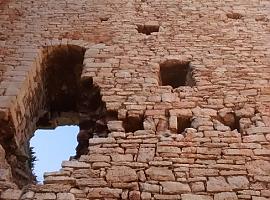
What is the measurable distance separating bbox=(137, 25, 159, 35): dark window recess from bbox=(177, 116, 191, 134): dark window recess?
246 centimetres

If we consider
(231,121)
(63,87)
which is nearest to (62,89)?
(63,87)

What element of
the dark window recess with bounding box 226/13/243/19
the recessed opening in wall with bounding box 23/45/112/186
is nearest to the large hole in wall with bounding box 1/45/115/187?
the recessed opening in wall with bounding box 23/45/112/186

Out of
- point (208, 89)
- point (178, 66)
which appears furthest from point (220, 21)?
point (208, 89)

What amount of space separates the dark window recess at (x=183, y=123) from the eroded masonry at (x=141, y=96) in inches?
0.6

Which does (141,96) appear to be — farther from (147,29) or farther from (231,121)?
(147,29)

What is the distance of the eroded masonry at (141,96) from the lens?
4676 mm

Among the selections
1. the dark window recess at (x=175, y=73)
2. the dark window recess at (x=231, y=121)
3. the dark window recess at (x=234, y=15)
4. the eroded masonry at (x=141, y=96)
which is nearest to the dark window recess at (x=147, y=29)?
the eroded masonry at (x=141, y=96)

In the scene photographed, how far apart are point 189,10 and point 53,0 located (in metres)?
2.42

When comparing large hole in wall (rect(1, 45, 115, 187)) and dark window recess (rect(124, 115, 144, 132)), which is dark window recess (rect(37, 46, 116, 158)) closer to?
large hole in wall (rect(1, 45, 115, 187))

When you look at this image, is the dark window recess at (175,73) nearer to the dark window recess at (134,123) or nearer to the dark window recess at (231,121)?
the dark window recess at (231,121)

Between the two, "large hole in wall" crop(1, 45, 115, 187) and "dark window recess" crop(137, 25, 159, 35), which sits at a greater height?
"dark window recess" crop(137, 25, 159, 35)

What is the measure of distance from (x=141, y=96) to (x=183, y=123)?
0.67 m

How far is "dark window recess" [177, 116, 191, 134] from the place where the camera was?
556cm

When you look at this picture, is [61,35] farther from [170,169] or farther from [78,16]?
[170,169]
